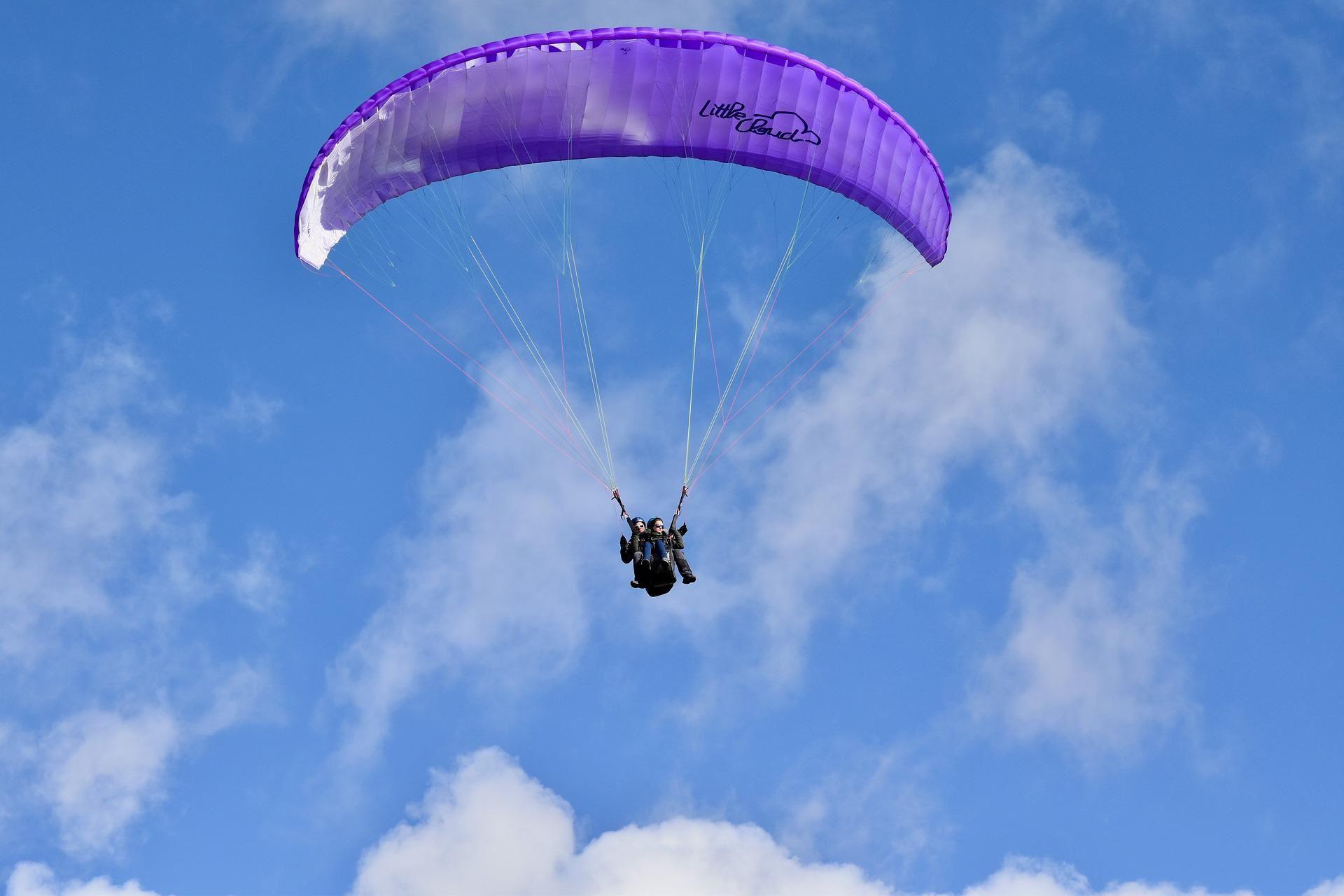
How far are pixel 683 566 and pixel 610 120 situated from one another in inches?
261

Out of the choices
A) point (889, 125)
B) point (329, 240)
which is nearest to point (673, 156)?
point (889, 125)

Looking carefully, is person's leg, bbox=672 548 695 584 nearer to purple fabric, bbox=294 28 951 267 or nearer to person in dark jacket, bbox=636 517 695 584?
person in dark jacket, bbox=636 517 695 584

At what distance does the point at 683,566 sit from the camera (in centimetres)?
2816

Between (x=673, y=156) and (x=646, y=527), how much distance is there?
564 cm

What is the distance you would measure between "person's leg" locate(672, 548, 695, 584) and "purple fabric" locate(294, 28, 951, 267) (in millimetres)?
5982

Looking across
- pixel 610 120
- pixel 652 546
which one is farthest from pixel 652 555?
pixel 610 120

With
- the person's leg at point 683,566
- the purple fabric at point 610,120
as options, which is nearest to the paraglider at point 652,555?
the person's leg at point 683,566

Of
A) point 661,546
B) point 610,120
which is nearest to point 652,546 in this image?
point 661,546

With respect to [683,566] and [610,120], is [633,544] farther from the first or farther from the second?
[610,120]

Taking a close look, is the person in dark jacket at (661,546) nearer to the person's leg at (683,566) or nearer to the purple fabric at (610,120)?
the person's leg at (683,566)

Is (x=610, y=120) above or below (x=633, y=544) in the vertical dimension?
above

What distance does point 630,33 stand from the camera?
91.9 feet

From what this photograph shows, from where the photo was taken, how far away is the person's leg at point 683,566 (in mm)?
28078

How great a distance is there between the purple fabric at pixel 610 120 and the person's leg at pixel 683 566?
598cm
